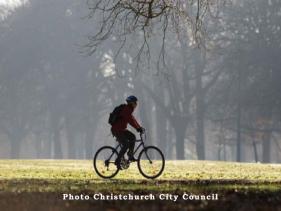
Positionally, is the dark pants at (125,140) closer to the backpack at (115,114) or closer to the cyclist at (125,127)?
the cyclist at (125,127)

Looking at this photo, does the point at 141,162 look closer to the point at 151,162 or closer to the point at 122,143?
the point at 151,162

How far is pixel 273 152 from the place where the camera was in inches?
3482

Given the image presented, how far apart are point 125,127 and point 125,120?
0.80 ft

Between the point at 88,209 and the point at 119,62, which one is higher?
the point at 119,62

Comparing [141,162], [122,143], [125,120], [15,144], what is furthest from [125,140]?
[15,144]

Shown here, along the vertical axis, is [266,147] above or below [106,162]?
above

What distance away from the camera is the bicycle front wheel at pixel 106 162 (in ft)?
58.2

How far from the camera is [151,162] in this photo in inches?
706

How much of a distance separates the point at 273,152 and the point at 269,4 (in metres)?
36.3

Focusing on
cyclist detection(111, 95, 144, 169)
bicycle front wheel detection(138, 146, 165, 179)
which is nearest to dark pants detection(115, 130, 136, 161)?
cyclist detection(111, 95, 144, 169)

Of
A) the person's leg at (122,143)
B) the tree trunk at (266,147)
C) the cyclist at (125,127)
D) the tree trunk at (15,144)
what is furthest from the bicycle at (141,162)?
the tree trunk at (15,144)

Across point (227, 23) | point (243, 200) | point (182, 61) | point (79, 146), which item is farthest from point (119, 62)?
point (243, 200)

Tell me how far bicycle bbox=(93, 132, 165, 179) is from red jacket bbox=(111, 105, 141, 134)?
0.88 metres

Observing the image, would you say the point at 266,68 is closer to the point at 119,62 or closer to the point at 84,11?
the point at 119,62
